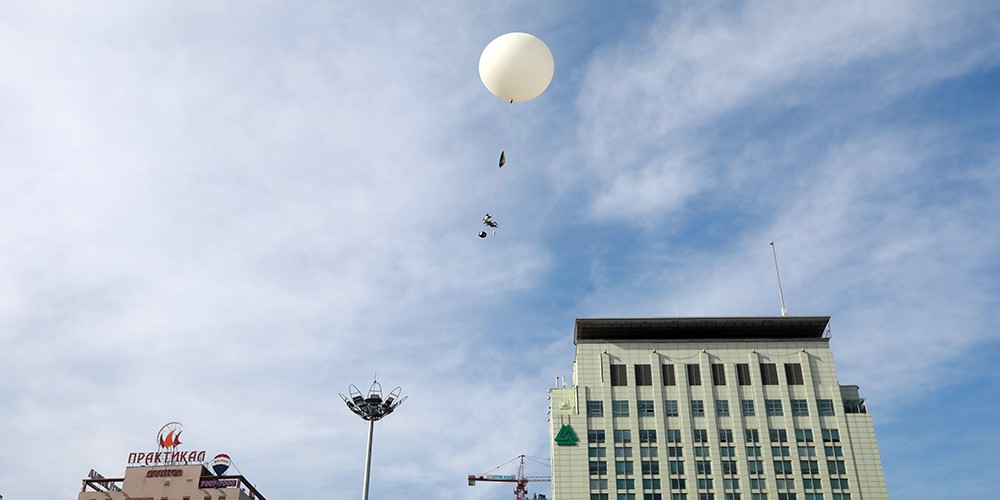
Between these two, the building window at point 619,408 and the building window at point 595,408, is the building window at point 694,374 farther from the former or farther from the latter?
the building window at point 595,408

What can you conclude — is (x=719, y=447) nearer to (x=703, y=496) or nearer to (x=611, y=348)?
(x=703, y=496)

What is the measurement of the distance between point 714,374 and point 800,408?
1146 centimetres

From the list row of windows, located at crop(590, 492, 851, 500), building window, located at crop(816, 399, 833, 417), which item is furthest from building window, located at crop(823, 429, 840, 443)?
row of windows, located at crop(590, 492, 851, 500)

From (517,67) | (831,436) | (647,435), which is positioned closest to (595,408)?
(647,435)

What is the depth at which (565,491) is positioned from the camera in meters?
98.6

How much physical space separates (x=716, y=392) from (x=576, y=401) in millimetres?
18546

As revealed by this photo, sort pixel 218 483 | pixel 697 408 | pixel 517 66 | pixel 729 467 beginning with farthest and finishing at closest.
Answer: pixel 218 483, pixel 697 408, pixel 729 467, pixel 517 66

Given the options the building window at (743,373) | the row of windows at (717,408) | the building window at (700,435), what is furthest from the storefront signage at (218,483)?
the building window at (743,373)

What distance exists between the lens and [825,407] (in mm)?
102875

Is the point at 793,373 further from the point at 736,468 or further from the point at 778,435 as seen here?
the point at 736,468

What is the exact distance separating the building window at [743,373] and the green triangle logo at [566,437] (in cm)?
2308

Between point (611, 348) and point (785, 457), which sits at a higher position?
point (611, 348)

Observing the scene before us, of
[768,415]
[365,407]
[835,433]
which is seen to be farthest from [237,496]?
[835,433]

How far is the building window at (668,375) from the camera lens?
106500 millimetres
